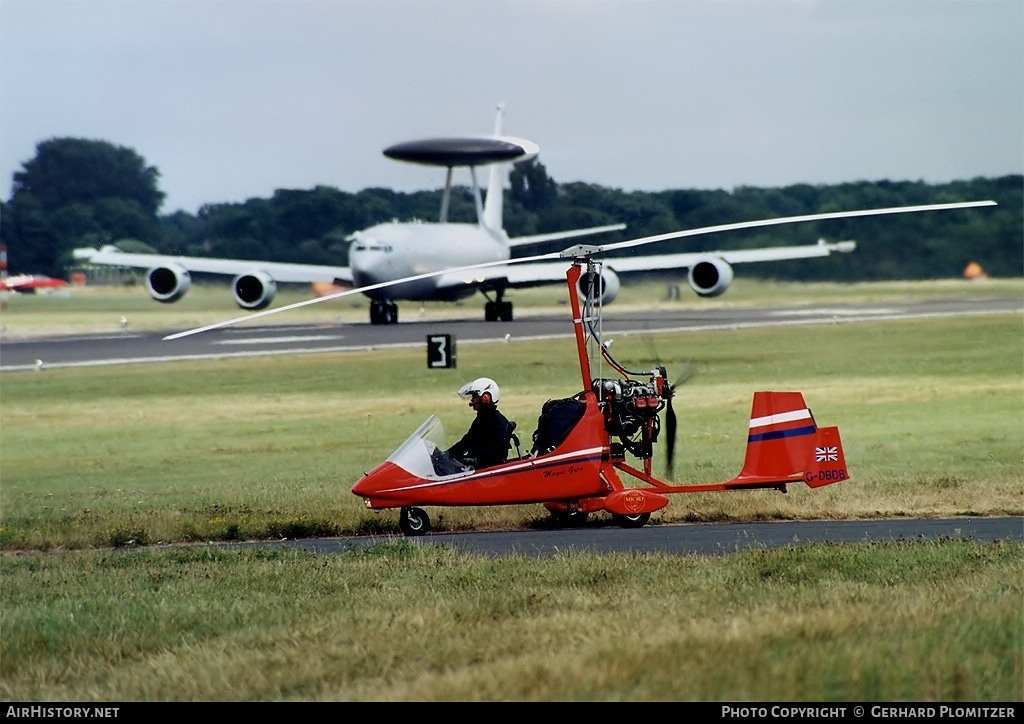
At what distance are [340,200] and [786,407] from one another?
51.9 meters

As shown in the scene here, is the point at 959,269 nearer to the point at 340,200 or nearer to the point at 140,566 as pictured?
the point at 340,200

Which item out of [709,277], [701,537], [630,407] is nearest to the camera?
[701,537]

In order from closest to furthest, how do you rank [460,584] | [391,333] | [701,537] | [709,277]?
[460,584]
[701,537]
[709,277]
[391,333]

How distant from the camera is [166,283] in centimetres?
5306

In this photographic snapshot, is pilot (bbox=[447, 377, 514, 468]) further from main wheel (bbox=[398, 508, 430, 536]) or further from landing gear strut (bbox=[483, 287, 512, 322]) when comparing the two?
landing gear strut (bbox=[483, 287, 512, 322])

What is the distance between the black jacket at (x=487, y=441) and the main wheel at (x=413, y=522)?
0.83 metres

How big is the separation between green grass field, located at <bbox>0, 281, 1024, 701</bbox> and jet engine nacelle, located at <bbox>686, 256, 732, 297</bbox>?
15.9 m

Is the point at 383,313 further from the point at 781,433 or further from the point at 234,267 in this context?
the point at 781,433

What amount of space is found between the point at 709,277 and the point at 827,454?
3223cm

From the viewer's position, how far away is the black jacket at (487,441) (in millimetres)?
15539

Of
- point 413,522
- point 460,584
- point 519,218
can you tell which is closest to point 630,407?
point 413,522

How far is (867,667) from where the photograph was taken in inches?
286

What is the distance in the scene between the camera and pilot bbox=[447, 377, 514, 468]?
50.8ft

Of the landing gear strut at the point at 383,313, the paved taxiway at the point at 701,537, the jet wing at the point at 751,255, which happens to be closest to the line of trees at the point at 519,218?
the jet wing at the point at 751,255
